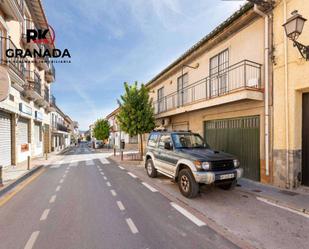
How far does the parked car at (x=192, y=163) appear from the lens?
5.63m

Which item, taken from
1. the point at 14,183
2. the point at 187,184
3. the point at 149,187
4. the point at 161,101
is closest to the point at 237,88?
the point at 187,184

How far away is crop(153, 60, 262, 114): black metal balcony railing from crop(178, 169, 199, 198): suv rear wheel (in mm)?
3844

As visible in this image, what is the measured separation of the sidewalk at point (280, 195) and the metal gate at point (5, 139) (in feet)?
39.6

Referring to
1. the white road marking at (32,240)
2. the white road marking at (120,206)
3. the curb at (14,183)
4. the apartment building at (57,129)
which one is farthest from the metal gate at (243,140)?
the apartment building at (57,129)

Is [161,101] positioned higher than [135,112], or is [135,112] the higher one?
[161,101]

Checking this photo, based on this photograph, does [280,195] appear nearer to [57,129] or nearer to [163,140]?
[163,140]

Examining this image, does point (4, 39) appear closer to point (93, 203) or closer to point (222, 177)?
point (93, 203)

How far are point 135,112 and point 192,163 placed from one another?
843cm

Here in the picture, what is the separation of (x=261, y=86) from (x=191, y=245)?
647 centimetres

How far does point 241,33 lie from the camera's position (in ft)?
27.7

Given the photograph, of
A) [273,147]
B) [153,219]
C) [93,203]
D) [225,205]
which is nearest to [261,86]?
[273,147]

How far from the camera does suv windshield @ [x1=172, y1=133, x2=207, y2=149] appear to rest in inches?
280

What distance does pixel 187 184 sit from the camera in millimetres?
5992

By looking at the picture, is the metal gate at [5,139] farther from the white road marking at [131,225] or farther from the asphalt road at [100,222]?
the white road marking at [131,225]
